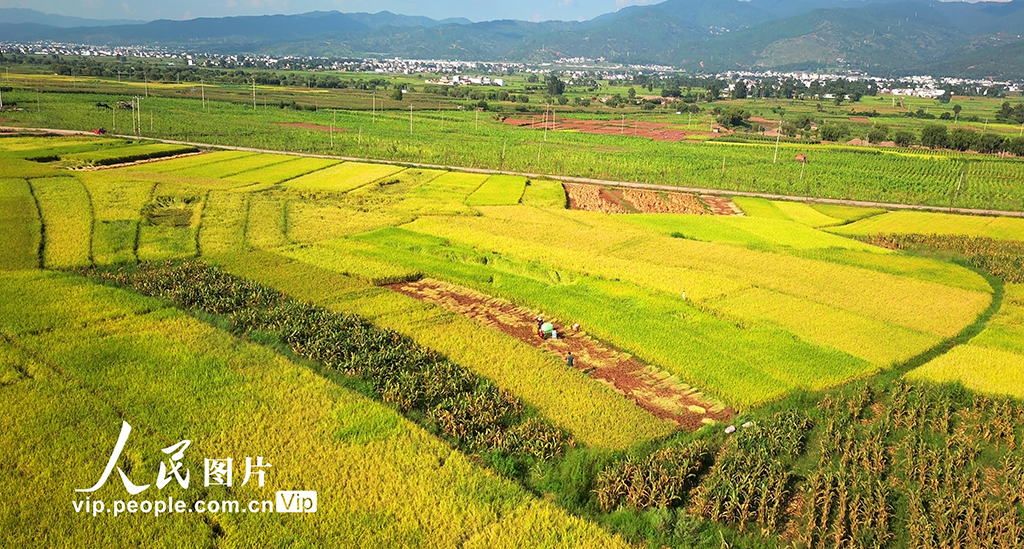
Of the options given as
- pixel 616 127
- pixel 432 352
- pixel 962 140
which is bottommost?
pixel 432 352

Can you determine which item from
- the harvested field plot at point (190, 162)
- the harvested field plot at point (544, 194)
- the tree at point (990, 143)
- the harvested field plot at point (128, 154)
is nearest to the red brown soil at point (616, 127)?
the tree at point (990, 143)

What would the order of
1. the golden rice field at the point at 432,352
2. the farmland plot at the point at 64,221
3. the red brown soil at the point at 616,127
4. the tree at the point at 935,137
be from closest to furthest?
the golden rice field at the point at 432,352 < the farmland plot at the point at 64,221 < the tree at the point at 935,137 < the red brown soil at the point at 616,127

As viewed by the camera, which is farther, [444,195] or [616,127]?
[616,127]

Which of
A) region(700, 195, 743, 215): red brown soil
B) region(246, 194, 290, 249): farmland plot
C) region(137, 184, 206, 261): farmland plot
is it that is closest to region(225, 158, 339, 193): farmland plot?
region(246, 194, 290, 249): farmland plot

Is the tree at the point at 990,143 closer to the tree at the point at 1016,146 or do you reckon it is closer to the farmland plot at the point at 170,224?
the tree at the point at 1016,146

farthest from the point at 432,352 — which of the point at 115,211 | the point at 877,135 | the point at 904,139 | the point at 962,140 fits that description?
the point at 877,135

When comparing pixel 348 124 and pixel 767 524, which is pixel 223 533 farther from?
pixel 348 124

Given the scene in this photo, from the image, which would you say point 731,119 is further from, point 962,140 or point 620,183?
point 620,183

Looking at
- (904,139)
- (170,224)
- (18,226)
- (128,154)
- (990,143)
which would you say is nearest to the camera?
(18,226)
